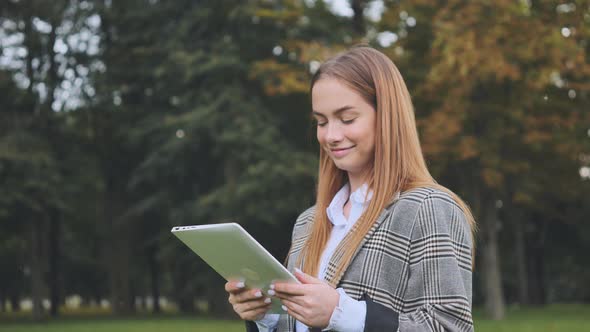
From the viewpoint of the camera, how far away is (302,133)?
2081 centimetres

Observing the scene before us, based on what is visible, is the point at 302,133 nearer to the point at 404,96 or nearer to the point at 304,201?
the point at 304,201

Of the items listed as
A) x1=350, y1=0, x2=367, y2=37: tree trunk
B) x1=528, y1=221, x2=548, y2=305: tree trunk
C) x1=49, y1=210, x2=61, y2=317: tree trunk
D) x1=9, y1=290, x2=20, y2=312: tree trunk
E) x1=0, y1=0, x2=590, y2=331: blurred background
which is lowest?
x1=9, y1=290, x2=20, y2=312: tree trunk

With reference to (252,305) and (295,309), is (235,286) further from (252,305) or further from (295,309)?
(295,309)

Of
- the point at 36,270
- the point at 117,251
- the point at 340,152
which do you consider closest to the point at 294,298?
the point at 340,152

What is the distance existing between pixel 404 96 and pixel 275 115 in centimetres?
1805

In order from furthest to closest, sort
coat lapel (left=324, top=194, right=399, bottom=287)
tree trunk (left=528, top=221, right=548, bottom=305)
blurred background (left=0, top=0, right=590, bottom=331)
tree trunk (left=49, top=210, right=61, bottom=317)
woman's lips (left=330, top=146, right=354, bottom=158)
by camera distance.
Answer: tree trunk (left=528, top=221, right=548, bottom=305) < tree trunk (left=49, top=210, right=61, bottom=317) < blurred background (left=0, top=0, right=590, bottom=331) < woman's lips (left=330, top=146, right=354, bottom=158) < coat lapel (left=324, top=194, right=399, bottom=287)

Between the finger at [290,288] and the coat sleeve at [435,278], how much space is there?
0.20 m

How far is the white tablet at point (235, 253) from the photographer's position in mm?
2107

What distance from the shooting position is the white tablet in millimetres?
2107

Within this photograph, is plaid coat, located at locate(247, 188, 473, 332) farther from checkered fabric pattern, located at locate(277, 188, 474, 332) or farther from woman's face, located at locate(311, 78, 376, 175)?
woman's face, located at locate(311, 78, 376, 175)

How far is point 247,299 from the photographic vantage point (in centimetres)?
237

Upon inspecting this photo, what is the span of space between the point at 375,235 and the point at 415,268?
6.3 inches

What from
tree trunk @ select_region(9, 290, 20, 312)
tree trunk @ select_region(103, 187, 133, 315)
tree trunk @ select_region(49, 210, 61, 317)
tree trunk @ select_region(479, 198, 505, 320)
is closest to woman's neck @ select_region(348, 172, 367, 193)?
tree trunk @ select_region(479, 198, 505, 320)

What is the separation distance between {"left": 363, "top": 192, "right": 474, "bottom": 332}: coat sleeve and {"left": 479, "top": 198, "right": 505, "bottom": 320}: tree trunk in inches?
637
